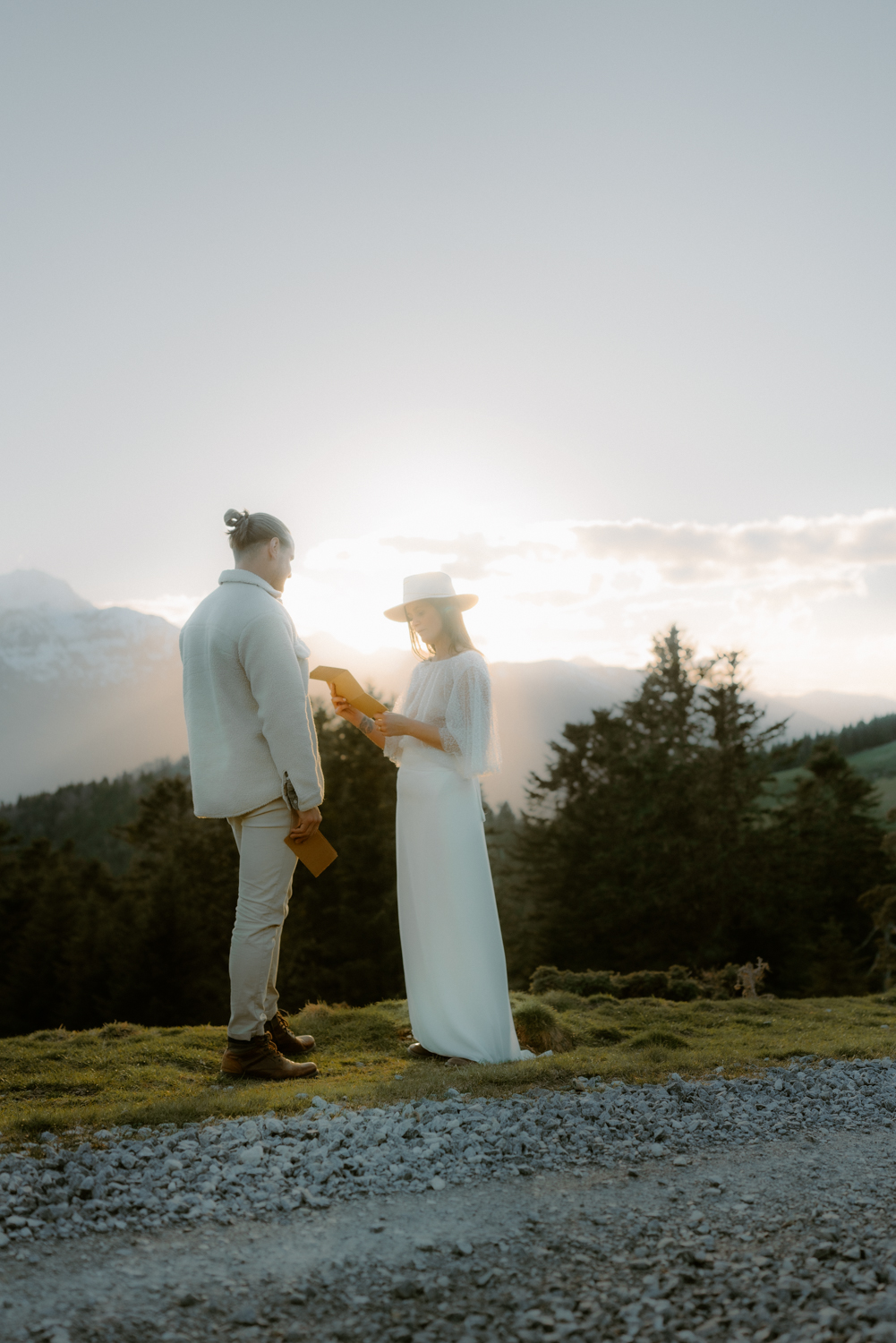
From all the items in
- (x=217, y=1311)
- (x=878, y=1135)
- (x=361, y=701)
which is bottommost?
(x=878, y=1135)

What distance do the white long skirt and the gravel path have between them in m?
1.25

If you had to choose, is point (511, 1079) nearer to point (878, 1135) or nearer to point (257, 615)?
point (878, 1135)

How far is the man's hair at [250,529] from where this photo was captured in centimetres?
525

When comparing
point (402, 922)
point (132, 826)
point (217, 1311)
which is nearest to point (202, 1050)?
point (402, 922)

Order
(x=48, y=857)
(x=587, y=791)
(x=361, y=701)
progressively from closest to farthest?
(x=361, y=701) → (x=587, y=791) → (x=48, y=857)

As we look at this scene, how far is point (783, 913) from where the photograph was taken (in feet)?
104

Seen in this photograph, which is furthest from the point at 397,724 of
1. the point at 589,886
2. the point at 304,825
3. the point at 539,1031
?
the point at 589,886

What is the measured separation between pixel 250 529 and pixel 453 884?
247cm

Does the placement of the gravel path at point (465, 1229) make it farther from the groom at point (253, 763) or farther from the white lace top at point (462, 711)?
the white lace top at point (462, 711)

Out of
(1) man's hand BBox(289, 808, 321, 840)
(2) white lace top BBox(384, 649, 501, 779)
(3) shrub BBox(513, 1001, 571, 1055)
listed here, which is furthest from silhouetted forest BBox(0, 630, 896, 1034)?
(1) man's hand BBox(289, 808, 321, 840)

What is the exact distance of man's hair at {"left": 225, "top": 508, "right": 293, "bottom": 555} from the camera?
5.25 meters

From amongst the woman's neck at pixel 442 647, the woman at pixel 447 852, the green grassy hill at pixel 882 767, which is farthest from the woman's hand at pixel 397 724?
the green grassy hill at pixel 882 767

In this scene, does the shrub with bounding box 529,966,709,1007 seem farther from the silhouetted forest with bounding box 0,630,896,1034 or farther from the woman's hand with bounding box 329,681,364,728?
the silhouetted forest with bounding box 0,630,896,1034

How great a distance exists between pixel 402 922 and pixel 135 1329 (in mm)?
3477
